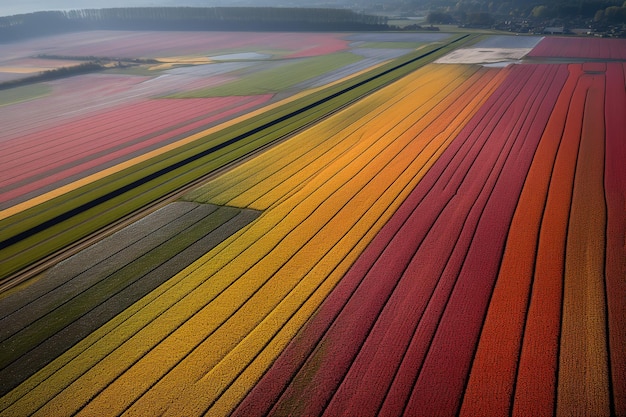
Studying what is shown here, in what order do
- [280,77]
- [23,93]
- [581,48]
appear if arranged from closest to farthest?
[23,93] → [280,77] → [581,48]

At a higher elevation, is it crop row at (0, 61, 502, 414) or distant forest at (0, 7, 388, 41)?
distant forest at (0, 7, 388, 41)

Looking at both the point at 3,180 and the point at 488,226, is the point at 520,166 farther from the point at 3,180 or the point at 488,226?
the point at 3,180

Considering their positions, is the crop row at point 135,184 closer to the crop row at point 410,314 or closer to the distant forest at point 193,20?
the crop row at point 410,314

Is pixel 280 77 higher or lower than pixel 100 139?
higher

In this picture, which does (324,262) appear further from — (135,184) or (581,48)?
(581,48)

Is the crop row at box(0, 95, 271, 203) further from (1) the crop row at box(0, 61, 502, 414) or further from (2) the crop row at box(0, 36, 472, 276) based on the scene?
(1) the crop row at box(0, 61, 502, 414)

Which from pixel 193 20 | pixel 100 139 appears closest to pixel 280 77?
pixel 100 139

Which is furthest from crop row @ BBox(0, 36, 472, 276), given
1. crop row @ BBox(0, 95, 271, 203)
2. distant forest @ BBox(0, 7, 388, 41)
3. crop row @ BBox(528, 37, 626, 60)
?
distant forest @ BBox(0, 7, 388, 41)
